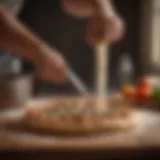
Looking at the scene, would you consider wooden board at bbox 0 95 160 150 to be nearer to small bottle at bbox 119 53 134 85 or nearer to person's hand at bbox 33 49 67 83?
Result: person's hand at bbox 33 49 67 83

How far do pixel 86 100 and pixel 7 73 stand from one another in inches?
8.1

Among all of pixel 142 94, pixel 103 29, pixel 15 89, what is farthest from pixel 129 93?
pixel 15 89

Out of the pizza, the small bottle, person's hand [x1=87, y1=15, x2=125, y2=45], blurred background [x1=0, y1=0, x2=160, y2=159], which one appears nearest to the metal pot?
the pizza

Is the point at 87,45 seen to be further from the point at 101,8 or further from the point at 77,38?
the point at 101,8

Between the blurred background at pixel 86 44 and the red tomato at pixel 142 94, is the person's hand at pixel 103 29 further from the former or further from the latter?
the blurred background at pixel 86 44

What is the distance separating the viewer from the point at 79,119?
1.16m

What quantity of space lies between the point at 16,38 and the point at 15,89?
0.12 metres

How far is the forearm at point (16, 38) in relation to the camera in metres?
1.27

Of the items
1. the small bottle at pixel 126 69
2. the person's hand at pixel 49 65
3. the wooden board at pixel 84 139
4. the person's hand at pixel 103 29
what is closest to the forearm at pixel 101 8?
the person's hand at pixel 103 29

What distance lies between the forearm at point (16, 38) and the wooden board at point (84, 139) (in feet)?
0.57

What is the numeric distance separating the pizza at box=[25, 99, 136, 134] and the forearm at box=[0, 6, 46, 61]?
0.14 m

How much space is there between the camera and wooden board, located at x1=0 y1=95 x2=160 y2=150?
3.42 ft

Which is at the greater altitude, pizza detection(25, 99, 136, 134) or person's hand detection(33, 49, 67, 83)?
person's hand detection(33, 49, 67, 83)

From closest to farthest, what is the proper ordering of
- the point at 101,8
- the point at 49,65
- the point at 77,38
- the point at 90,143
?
the point at 90,143 → the point at 49,65 → the point at 101,8 → the point at 77,38
